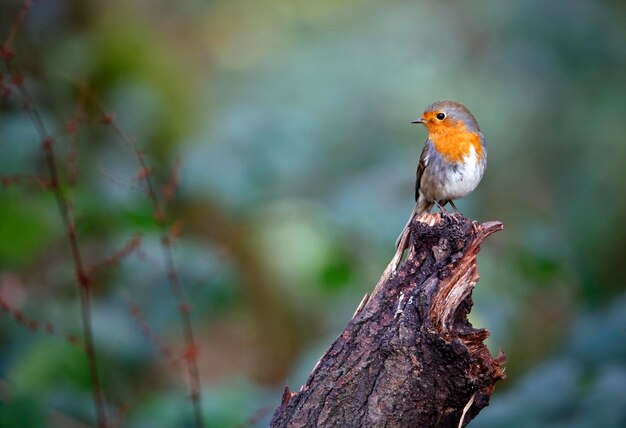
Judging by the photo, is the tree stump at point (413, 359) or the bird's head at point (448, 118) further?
the bird's head at point (448, 118)

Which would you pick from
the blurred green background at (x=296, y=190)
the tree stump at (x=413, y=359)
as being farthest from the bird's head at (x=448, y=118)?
the tree stump at (x=413, y=359)

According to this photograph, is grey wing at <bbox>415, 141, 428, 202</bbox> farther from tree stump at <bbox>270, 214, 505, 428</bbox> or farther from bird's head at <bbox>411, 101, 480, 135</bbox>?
tree stump at <bbox>270, 214, 505, 428</bbox>

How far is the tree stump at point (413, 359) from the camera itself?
1.85 metres

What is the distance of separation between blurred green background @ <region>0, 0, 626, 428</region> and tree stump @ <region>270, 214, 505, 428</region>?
781 mm

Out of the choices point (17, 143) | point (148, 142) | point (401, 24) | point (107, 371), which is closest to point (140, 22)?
point (148, 142)

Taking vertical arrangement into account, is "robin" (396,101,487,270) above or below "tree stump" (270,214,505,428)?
above

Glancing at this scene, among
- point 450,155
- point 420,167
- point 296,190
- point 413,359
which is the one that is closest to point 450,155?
point 450,155

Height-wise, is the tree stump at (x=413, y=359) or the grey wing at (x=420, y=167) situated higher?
the grey wing at (x=420, y=167)

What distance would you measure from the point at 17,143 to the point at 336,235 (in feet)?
4.37

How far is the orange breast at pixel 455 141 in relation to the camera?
302 cm

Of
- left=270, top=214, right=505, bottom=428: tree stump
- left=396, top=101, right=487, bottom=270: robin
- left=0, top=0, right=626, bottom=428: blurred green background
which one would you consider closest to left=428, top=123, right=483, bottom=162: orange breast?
left=396, top=101, right=487, bottom=270: robin

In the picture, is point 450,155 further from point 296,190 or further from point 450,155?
point 296,190

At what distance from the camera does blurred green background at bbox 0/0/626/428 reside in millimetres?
3064

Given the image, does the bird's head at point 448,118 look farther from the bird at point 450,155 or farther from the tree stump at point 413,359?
the tree stump at point 413,359
